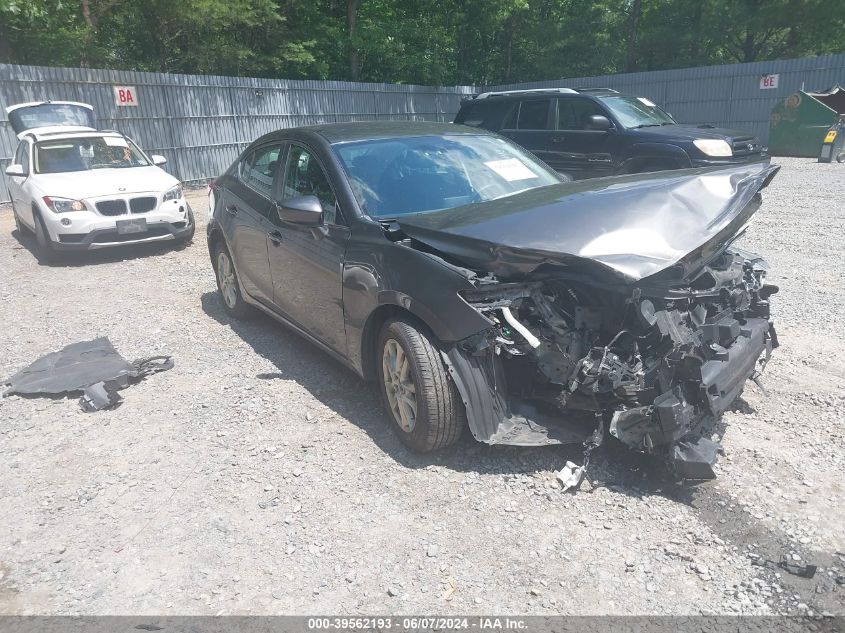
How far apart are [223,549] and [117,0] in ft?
67.1

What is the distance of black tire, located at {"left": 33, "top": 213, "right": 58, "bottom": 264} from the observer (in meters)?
8.52

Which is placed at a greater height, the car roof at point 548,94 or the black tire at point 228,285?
the car roof at point 548,94

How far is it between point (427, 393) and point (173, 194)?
23.5 feet

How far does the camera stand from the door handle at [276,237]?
15.6 ft

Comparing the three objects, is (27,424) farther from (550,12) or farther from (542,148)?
(550,12)

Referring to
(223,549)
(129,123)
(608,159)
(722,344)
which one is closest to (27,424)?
(223,549)

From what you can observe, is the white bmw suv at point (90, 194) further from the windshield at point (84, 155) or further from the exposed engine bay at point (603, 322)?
the exposed engine bay at point (603, 322)

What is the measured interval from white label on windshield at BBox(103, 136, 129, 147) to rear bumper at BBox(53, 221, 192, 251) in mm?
1817

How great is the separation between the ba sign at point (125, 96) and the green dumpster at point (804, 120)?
16.3 meters

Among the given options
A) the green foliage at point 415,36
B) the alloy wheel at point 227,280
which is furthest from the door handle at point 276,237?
the green foliage at point 415,36

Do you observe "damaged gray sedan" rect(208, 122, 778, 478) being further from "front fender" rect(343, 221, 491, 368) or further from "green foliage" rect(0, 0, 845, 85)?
"green foliage" rect(0, 0, 845, 85)

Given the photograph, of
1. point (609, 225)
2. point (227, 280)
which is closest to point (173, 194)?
point (227, 280)

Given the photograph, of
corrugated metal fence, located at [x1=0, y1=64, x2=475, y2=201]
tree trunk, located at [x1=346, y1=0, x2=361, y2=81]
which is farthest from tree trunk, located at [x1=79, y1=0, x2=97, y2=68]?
tree trunk, located at [x1=346, y1=0, x2=361, y2=81]

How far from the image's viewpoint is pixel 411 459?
3.65m
